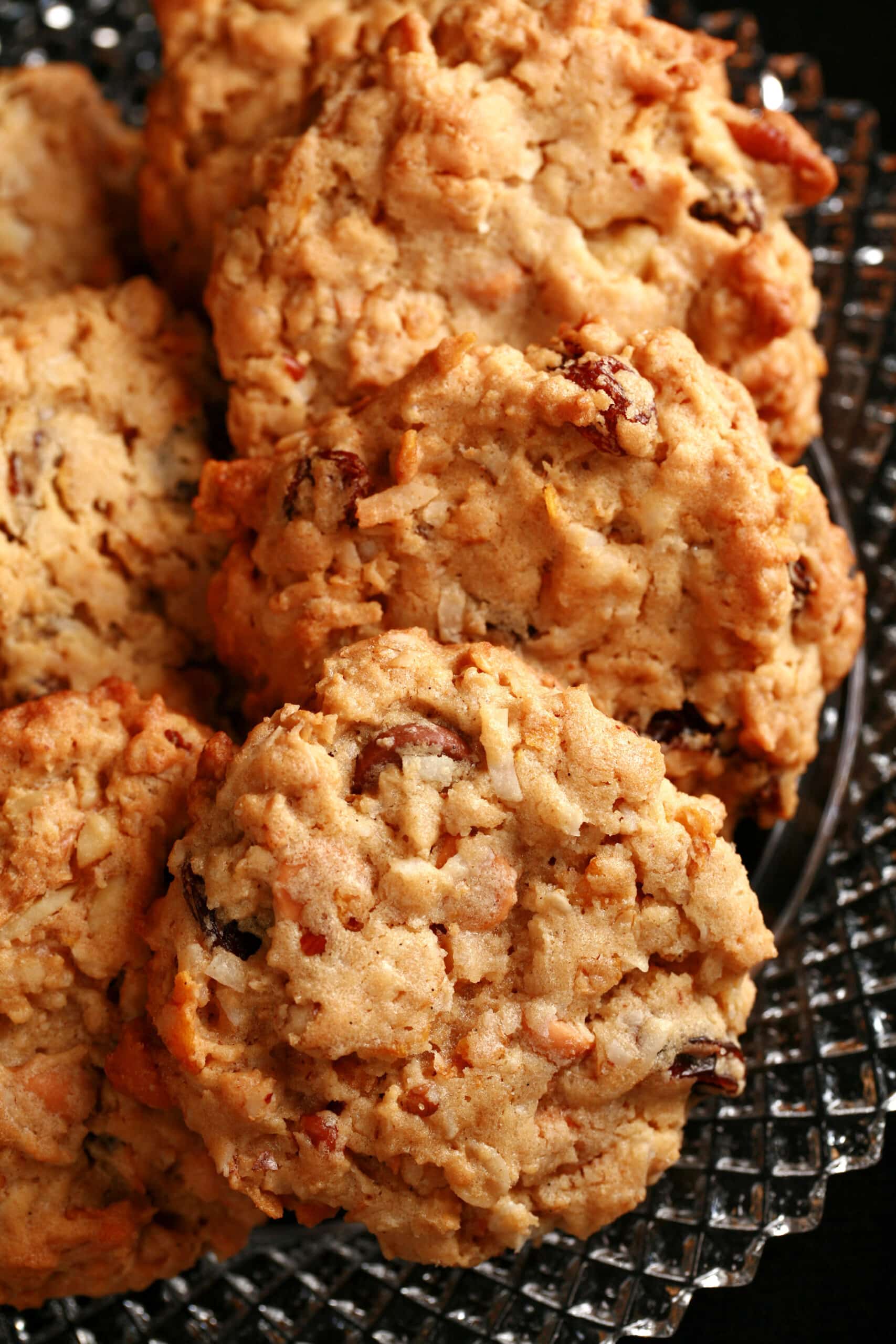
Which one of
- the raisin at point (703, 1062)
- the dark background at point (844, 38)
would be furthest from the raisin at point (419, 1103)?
the dark background at point (844, 38)

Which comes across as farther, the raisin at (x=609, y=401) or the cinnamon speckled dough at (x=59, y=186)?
the cinnamon speckled dough at (x=59, y=186)

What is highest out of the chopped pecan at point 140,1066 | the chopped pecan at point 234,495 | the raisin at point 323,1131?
the chopped pecan at point 234,495

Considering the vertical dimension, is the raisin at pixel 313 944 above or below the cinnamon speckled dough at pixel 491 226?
below

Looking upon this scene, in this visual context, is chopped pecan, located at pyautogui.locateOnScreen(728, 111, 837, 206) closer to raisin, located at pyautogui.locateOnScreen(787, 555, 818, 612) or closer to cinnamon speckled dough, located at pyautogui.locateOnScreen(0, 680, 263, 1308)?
raisin, located at pyautogui.locateOnScreen(787, 555, 818, 612)

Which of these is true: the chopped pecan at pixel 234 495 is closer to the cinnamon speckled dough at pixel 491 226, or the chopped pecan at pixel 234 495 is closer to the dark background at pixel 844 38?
the cinnamon speckled dough at pixel 491 226

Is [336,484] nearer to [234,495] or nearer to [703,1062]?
[234,495]
